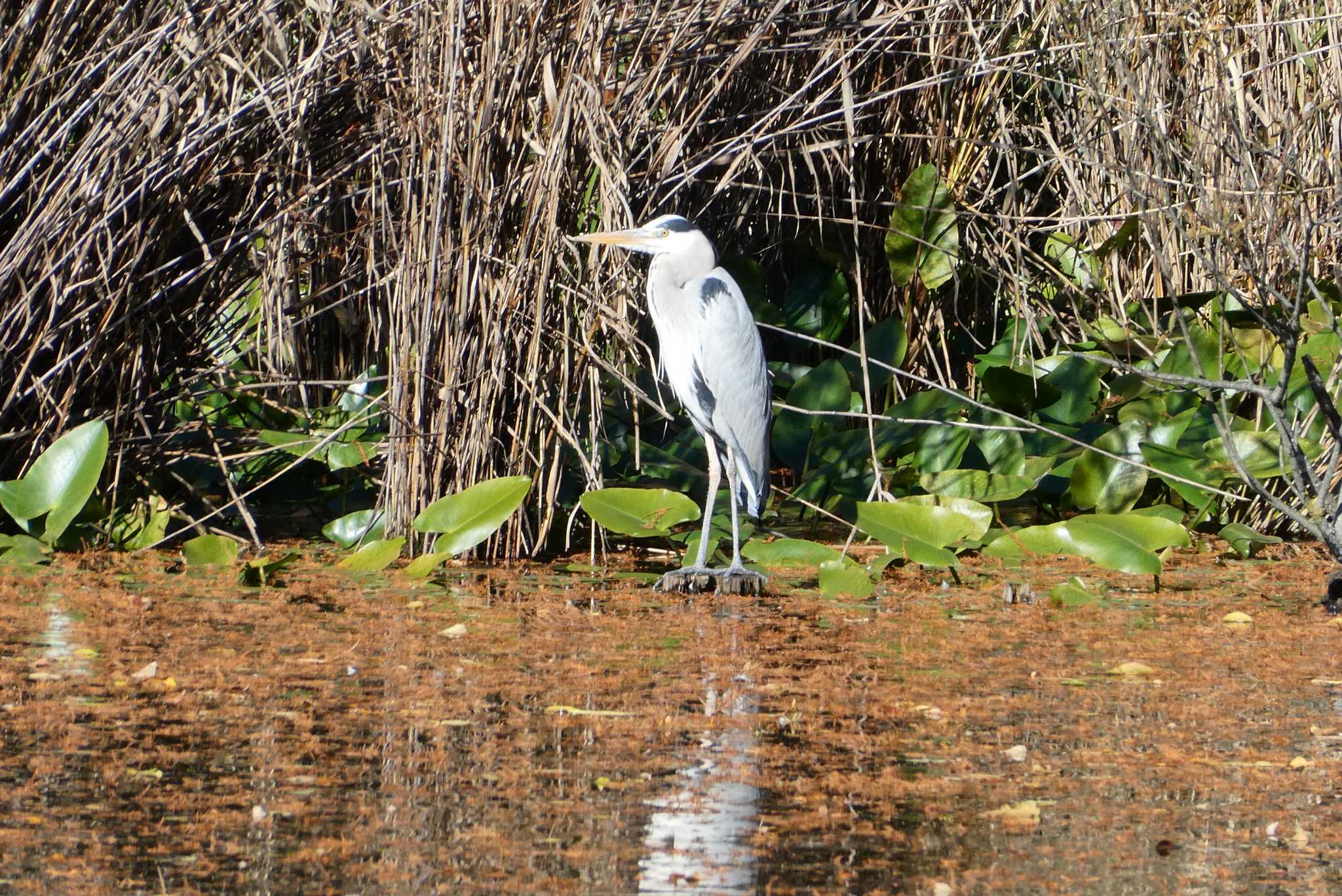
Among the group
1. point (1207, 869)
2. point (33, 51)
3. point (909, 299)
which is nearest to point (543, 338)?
point (33, 51)

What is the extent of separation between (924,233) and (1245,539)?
154cm

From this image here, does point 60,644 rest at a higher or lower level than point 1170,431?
lower

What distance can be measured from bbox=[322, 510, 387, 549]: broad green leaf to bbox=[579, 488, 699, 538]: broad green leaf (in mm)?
607

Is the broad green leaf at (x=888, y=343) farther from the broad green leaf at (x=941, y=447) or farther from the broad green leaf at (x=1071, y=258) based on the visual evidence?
the broad green leaf at (x=1071, y=258)

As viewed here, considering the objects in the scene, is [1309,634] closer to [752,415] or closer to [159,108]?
[752,415]

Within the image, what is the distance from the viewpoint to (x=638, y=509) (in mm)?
3975

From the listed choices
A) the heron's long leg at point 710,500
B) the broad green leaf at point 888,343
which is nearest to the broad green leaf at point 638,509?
the heron's long leg at point 710,500

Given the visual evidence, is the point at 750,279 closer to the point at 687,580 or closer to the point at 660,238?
the point at 660,238

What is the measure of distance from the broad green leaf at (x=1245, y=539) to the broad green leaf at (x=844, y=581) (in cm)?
118

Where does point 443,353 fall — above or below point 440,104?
below

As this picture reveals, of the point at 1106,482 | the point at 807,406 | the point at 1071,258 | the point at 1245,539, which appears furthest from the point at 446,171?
the point at 1071,258

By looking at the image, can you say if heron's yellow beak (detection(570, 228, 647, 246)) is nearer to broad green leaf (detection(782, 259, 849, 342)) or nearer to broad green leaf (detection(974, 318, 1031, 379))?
broad green leaf (detection(974, 318, 1031, 379))

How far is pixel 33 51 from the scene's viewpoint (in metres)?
3.78

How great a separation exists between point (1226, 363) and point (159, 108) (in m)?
3.19
